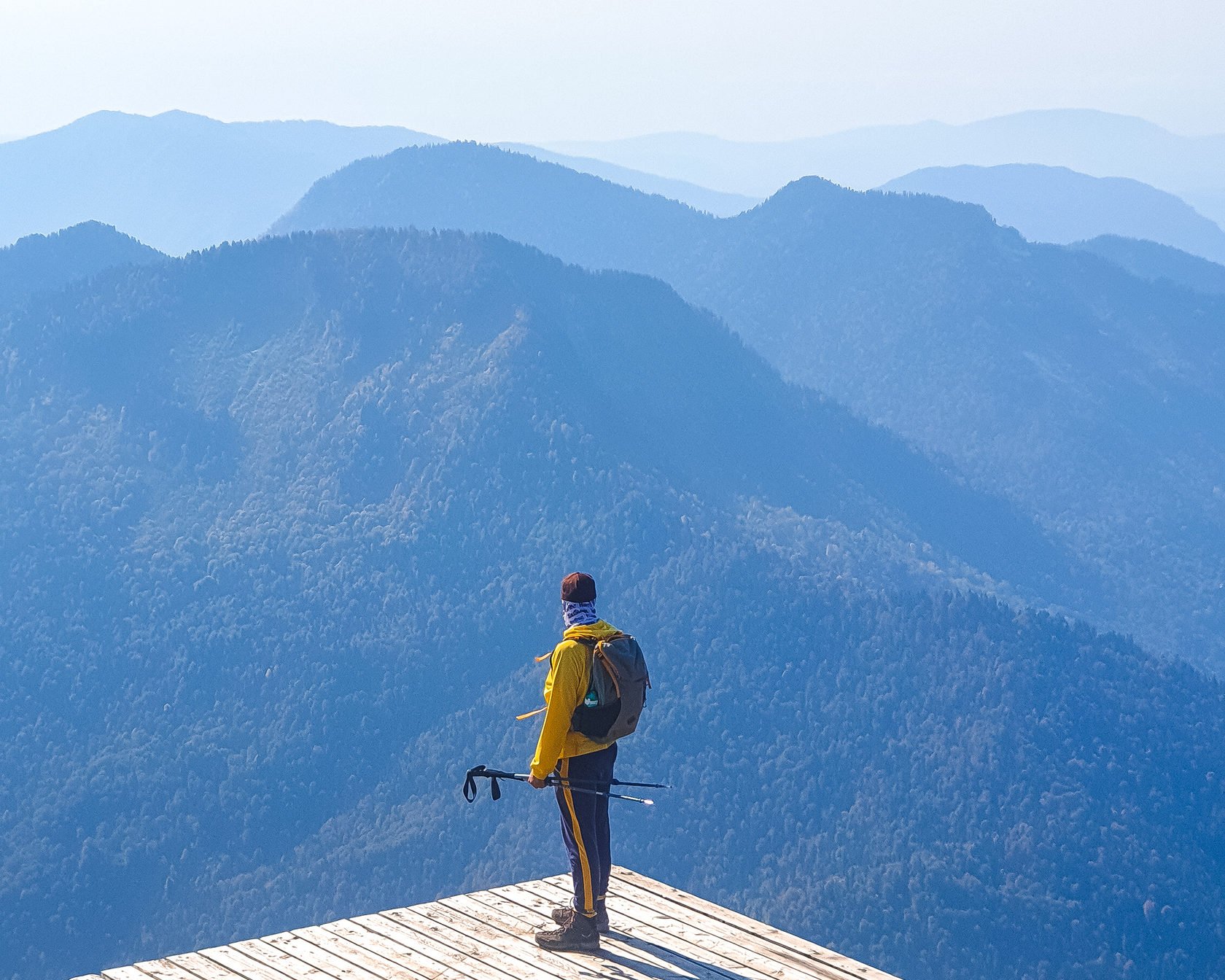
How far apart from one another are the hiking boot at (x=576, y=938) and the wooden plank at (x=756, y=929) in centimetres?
122

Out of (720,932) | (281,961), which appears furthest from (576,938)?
(281,961)

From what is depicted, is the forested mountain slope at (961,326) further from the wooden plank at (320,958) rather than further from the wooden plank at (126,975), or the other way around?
the wooden plank at (126,975)

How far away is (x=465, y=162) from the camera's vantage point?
620ft

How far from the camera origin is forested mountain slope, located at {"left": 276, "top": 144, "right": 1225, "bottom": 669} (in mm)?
149625

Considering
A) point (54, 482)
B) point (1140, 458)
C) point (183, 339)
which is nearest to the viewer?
point (54, 482)

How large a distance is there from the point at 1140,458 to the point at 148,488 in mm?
104777

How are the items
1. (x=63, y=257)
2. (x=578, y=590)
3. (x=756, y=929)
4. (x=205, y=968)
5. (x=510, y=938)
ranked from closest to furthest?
(x=578, y=590) → (x=205, y=968) → (x=510, y=938) → (x=756, y=929) → (x=63, y=257)

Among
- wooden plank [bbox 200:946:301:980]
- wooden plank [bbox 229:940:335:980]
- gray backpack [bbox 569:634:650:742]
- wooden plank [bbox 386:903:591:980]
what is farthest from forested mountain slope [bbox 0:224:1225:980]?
gray backpack [bbox 569:634:650:742]

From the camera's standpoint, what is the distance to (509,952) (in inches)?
546

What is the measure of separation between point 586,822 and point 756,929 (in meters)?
2.29

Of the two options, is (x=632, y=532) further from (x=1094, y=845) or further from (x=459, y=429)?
(x=1094, y=845)

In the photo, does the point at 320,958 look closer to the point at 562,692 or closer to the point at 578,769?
the point at 578,769

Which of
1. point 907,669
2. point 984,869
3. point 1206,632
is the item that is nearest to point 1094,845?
point 984,869

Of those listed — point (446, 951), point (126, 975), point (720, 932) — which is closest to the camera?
point (126, 975)
